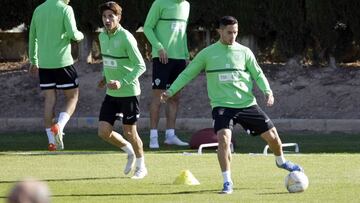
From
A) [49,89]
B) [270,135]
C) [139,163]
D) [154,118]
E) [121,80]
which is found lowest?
[154,118]

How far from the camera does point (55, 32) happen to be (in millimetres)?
12336

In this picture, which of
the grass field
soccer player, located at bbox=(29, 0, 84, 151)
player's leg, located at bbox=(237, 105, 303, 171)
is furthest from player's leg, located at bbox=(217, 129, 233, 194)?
soccer player, located at bbox=(29, 0, 84, 151)

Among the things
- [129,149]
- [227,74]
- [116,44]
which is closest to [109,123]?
[129,149]

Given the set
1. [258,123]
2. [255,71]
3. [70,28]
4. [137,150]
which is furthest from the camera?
[70,28]

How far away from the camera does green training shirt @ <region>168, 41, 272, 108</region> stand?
870 cm

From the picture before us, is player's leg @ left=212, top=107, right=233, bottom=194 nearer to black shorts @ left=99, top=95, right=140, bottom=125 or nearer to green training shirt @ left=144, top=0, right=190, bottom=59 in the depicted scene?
black shorts @ left=99, top=95, right=140, bottom=125

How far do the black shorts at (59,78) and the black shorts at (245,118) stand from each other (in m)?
4.07

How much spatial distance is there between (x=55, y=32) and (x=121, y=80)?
2.90m

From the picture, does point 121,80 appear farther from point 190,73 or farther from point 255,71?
point 255,71

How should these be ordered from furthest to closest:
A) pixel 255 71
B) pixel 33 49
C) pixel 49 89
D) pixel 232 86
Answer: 1. pixel 33 49
2. pixel 49 89
3. pixel 255 71
4. pixel 232 86

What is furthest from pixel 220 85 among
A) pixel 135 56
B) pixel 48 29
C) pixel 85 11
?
pixel 85 11

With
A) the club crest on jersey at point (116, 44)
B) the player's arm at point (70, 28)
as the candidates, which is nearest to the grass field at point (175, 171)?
the club crest on jersey at point (116, 44)

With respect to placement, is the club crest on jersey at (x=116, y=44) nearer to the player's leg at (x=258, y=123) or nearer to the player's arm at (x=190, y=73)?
the player's arm at (x=190, y=73)

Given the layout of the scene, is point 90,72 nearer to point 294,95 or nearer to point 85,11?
point 85,11
